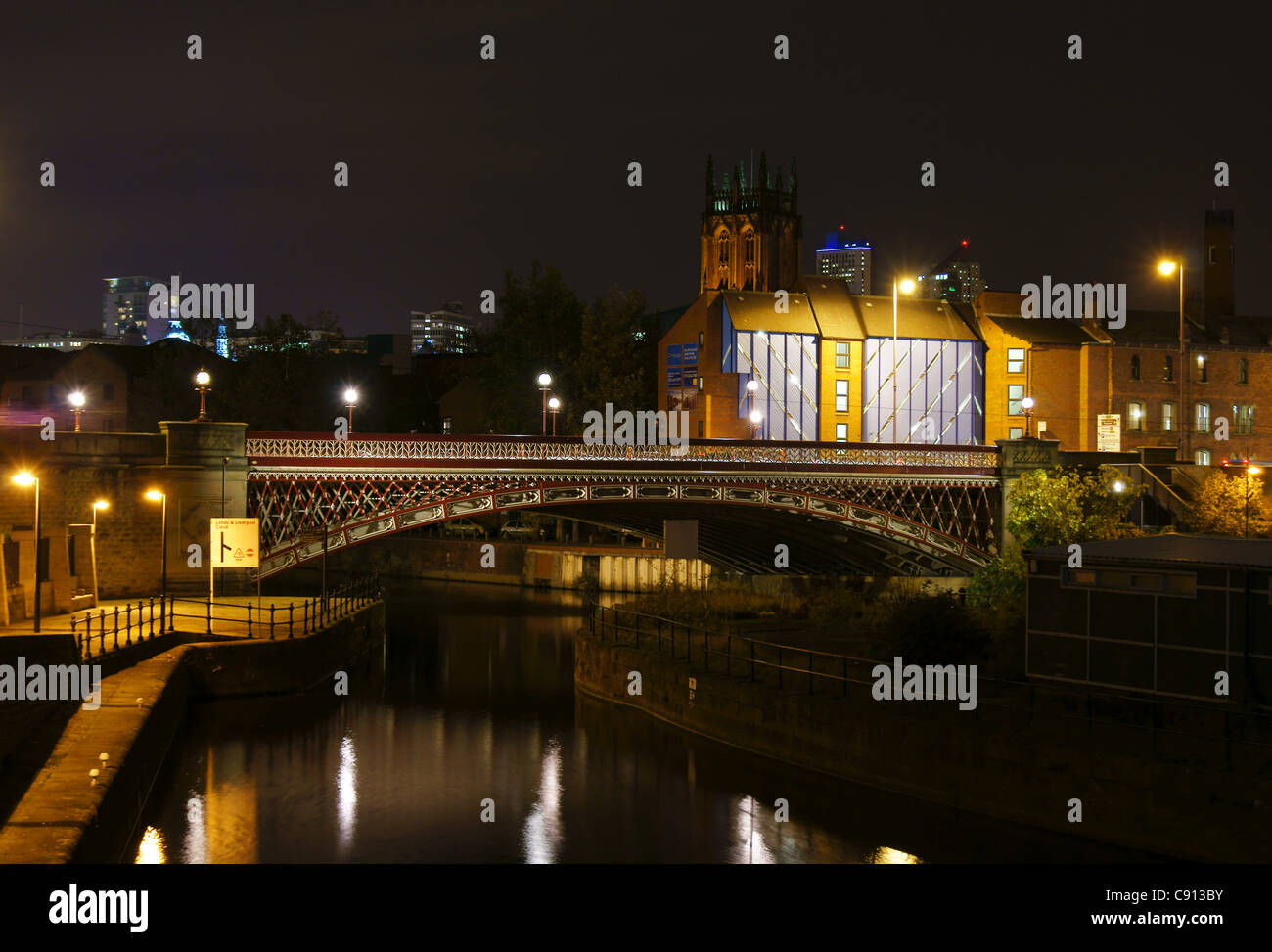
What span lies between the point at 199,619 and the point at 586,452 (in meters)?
14.5

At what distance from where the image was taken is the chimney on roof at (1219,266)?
76.1 meters

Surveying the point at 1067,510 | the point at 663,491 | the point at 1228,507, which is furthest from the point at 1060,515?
the point at 663,491

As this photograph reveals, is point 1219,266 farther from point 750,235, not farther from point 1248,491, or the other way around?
point 750,235

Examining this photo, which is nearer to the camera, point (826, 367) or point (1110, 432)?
point (1110, 432)

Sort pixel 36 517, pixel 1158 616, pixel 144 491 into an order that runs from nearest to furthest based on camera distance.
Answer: pixel 1158 616 → pixel 36 517 → pixel 144 491

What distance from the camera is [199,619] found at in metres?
35.6

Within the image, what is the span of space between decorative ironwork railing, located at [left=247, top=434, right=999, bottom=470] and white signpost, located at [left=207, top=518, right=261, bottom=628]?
9.06 feet

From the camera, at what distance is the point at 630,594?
225ft

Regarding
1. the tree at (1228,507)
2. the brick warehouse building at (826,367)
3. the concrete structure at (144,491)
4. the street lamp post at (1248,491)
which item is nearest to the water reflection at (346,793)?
the concrete structure at (144,491)

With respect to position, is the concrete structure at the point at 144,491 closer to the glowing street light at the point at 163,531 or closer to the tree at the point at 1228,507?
the glowing street light at the point at 163,531

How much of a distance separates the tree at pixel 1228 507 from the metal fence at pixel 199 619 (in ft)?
96.7

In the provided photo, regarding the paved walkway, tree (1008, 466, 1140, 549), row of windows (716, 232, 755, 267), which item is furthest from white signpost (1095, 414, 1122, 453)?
row of windows (716, 232, 755, 267)
